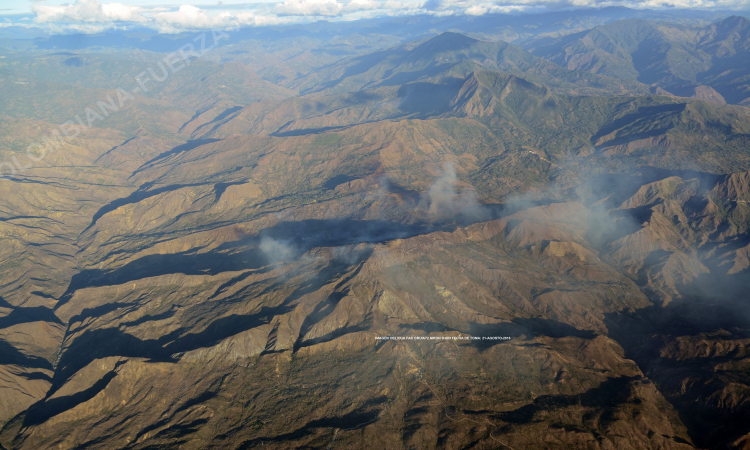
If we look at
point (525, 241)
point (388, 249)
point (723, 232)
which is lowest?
point (723, 232)

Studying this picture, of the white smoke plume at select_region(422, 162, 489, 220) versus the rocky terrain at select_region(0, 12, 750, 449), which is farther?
the white smoke plume at select_region(422, 162, 489, 220)

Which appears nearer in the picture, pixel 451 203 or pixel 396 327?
pixel 396 327

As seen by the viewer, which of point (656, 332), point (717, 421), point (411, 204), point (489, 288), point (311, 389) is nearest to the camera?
point (717, 421)

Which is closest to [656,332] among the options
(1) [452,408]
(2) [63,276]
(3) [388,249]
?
(1) [452,408]

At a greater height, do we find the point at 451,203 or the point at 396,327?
the point at 396,327

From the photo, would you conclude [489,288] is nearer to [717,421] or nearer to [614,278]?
[614,278]

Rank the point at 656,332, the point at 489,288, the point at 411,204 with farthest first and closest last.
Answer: the point at 411,204
the point at 489,288
the point at 656,332

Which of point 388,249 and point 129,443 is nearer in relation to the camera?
point 129,443

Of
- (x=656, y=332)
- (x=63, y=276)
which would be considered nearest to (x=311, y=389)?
(x=656, y=332)

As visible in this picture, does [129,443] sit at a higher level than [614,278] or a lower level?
higher

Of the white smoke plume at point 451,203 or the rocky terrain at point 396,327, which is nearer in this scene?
the rocky terrain at point 396,327
